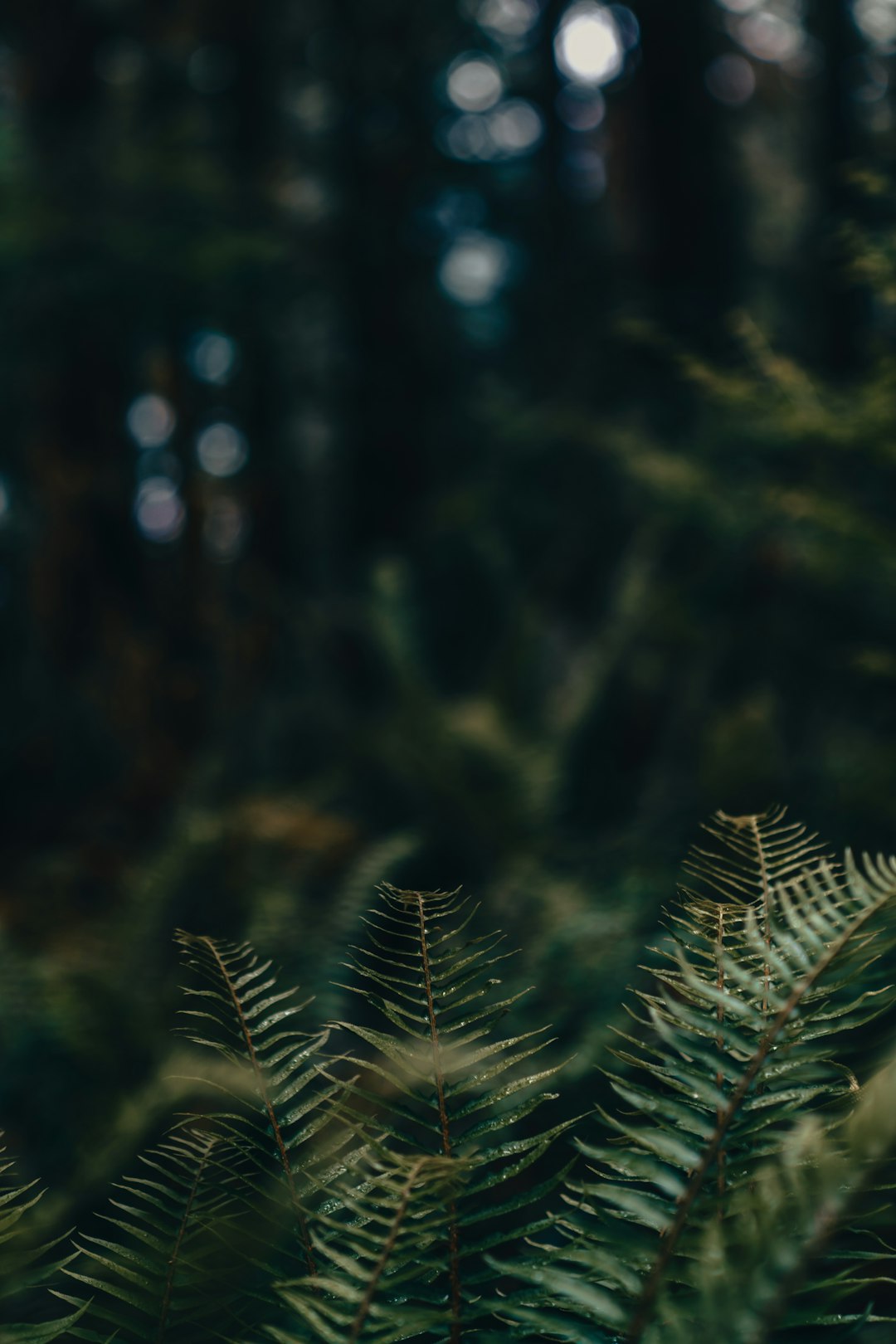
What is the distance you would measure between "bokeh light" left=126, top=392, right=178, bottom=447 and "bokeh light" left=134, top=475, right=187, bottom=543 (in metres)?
0.20

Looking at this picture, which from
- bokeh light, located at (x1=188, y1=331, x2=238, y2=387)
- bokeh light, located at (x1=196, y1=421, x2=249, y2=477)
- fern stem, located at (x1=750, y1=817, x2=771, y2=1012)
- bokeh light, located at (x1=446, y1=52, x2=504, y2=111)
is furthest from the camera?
bokeh light, located at (x1=196, y1=421, x2=249, y2=477)

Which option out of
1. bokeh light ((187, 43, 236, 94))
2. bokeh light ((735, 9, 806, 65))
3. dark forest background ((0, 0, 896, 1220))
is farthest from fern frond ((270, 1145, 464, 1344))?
bokeh light ((187, 43, 236, 94))

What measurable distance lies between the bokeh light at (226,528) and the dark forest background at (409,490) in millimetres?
89

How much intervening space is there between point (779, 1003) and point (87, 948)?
181 cm

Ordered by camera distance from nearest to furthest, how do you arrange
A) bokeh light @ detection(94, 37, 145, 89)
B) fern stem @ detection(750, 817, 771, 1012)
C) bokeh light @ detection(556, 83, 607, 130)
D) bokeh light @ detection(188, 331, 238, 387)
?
fern stem @ detection(750, 817, 771, 1012)
bokeh light @ detection(94, 37, 145, 89)
bokeh light @ detection(188, 331, 238, 387)
bokeh light @ detection(556, 83, 607, 130)

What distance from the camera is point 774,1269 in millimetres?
290

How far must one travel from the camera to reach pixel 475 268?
6438mm

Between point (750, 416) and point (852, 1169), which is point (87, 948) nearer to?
point (750, 416)

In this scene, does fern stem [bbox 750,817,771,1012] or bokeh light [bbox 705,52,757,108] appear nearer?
fern stem [bbox 750,817,771,1012]

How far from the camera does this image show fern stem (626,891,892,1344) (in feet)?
1.10

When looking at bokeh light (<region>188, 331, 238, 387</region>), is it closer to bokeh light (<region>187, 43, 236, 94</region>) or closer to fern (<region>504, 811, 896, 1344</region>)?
bokeh light (<region>187, 43, 236, 94</region>)

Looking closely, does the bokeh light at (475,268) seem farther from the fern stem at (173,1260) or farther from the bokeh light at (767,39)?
the fern stem at (173,1260)

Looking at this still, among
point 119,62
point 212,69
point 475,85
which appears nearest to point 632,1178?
point 119,62

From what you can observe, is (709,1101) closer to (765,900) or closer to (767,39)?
(765,900)
